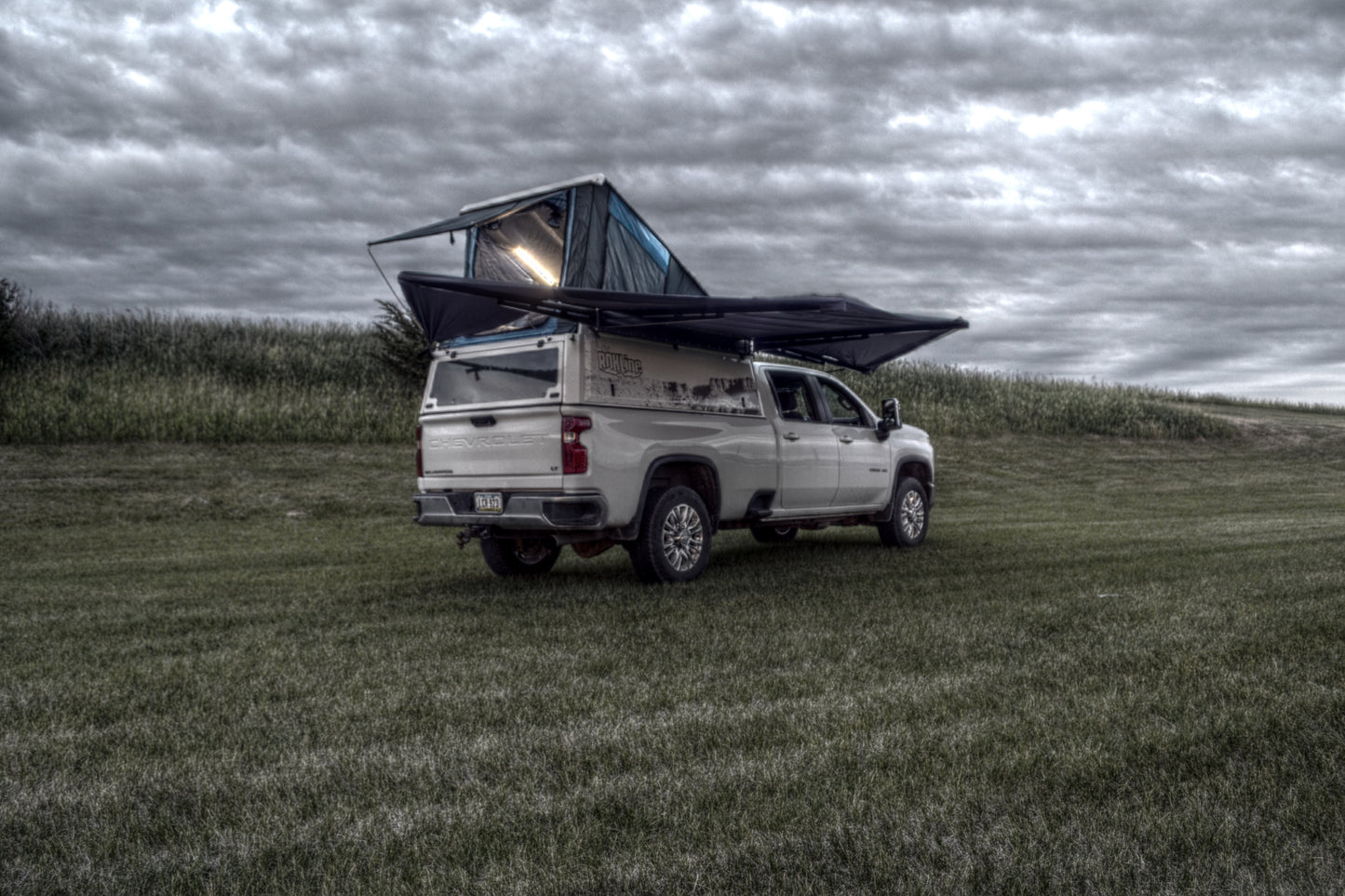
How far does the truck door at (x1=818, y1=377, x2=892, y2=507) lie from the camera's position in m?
11.4

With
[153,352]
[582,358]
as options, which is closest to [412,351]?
[153,352]

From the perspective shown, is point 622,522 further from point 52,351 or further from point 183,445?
point 52,351

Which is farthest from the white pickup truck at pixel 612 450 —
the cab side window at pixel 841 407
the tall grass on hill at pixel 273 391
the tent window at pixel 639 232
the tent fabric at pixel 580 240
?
the tall grass on hill at pixel 273 391

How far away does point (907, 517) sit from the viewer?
41.1ft

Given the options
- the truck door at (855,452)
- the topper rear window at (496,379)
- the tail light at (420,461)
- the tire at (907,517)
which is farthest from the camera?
the tire at (907,517)

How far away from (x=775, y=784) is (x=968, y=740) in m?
0.94

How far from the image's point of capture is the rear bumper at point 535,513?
8484mm

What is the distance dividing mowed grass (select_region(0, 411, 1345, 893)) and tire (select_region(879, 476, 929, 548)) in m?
1.83

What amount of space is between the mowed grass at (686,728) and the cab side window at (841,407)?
1.87 m

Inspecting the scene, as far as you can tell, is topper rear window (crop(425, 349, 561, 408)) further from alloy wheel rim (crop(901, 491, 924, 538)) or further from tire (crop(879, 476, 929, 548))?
alloy wheel rim (crop(901, 491, 924, 538))

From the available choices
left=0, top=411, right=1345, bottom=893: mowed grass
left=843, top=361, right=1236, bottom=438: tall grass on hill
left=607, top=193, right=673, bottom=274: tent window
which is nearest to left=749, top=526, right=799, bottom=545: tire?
left=0, top=411, right=1345, bottom=893: mowed grass

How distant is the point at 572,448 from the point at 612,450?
1.24 feet

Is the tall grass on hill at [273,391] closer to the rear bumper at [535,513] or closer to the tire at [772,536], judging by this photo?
the tire at [772,536]

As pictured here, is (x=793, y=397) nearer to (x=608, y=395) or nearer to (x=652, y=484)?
(x=652, y=484)
